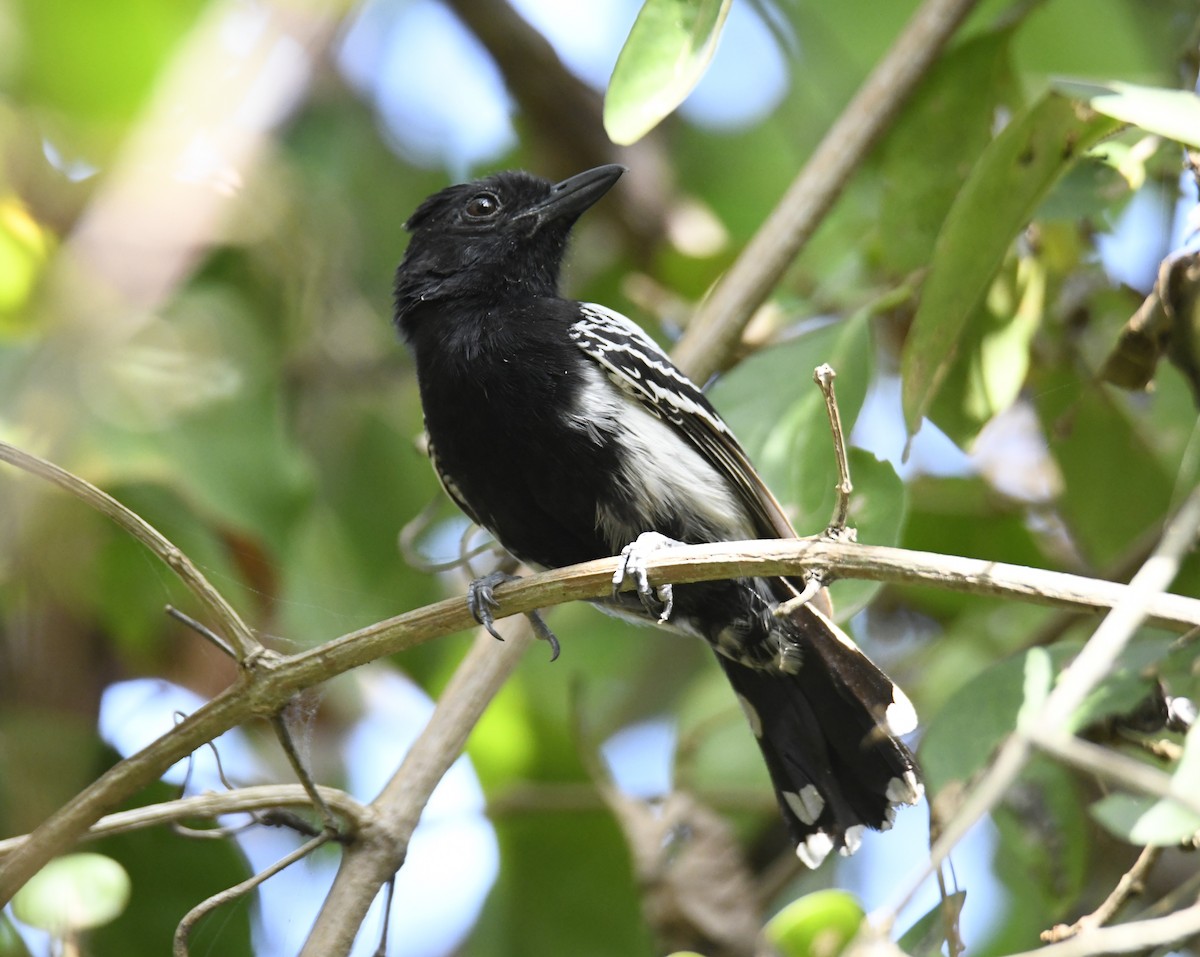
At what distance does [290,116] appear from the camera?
4.74 meters

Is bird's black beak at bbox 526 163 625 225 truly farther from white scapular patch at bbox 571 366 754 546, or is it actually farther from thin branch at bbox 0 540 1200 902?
thin branch at bbox 0 540 1200 902

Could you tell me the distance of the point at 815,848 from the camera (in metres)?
3.61

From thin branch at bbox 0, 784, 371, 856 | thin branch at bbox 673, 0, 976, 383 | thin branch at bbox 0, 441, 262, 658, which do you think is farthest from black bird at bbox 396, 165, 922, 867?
thin branch at bbox 0, 441, 262, 658

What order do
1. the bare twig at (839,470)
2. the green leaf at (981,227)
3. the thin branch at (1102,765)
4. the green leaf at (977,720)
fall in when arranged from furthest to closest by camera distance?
the green leaf at (981,227), the green leaf at (977,720), the bare twig at (839,470), the thin branch at (1102,765)

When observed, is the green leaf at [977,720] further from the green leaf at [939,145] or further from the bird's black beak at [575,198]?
the bird's black beak at [575,198]

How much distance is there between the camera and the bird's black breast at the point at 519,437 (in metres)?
3.39

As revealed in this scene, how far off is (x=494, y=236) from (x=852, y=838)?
201 cm

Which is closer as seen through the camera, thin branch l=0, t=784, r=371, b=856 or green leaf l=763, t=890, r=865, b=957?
green leaf l=763, t=890, r=865, b=957

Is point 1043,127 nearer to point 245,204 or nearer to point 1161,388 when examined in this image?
point 1161,388

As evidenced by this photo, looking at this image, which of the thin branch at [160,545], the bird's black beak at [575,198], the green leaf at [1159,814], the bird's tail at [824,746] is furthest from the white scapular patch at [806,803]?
the bird's black beak at [575,198]

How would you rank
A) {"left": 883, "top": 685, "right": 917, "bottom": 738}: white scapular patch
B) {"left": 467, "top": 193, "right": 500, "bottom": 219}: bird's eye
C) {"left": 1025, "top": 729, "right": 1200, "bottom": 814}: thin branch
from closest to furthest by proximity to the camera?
{"left": 1025, "top": 729, "right": 1200, "bottom": 814}: thin branch, {"left": 883, "top": 685, "right": 917, "bottom": 738}: white scapular patch, {"left": 467, "top": 193, "right": 500, "bottom": 219}: bird's eye

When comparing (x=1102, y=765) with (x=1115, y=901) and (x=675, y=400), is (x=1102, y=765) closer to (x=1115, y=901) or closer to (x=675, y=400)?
(x=1115, y=901)

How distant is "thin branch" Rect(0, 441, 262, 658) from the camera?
7.91ft

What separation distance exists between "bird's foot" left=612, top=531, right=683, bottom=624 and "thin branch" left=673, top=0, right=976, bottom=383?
0.76m
